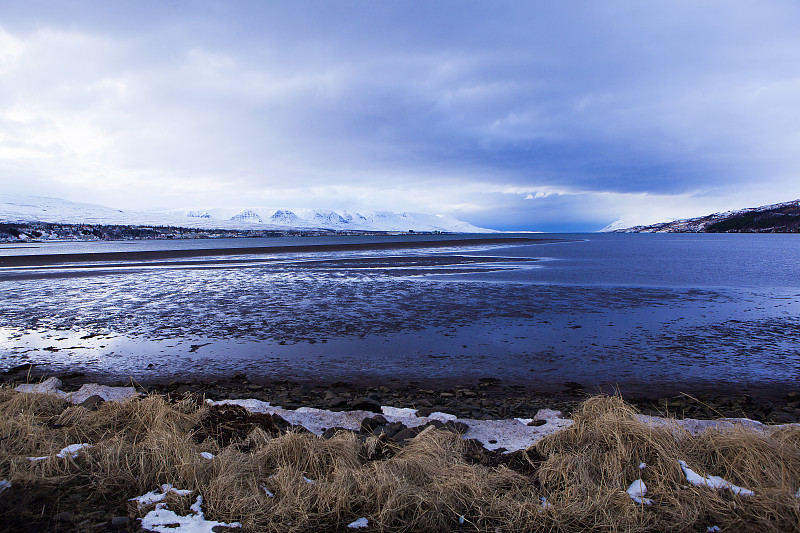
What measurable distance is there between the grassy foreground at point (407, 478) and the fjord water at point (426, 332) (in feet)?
14.6

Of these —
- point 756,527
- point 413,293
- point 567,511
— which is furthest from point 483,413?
point 413,293

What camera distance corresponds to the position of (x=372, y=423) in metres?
6.91

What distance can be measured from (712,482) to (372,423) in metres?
4.26

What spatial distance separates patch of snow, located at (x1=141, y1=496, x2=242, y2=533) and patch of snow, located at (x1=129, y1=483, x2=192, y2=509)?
0.48 feet

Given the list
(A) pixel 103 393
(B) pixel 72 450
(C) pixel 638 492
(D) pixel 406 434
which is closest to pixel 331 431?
(D) pixel 406 434

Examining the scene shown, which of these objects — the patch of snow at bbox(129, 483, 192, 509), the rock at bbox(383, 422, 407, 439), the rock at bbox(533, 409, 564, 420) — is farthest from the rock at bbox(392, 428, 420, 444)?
the patch of snow at bbox(129, 483, 192, 509)

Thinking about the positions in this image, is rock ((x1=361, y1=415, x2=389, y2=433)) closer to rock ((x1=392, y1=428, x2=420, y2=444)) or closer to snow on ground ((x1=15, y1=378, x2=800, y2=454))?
snow on ground ((x1=15, y1=378, x2=800, y2=454))

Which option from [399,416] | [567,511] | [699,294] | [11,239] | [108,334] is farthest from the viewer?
[11,239]

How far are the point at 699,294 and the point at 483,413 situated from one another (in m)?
19.7

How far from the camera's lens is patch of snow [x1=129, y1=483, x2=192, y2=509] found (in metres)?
4.42

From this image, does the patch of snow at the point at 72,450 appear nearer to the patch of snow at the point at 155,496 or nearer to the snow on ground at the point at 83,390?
the patch of snow at the point at 155,496

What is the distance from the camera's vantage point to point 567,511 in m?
4.13

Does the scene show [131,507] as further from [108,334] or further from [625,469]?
[108,334]

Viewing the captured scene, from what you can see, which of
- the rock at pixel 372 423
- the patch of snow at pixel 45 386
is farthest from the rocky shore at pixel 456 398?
the rock at pixel 372 423
